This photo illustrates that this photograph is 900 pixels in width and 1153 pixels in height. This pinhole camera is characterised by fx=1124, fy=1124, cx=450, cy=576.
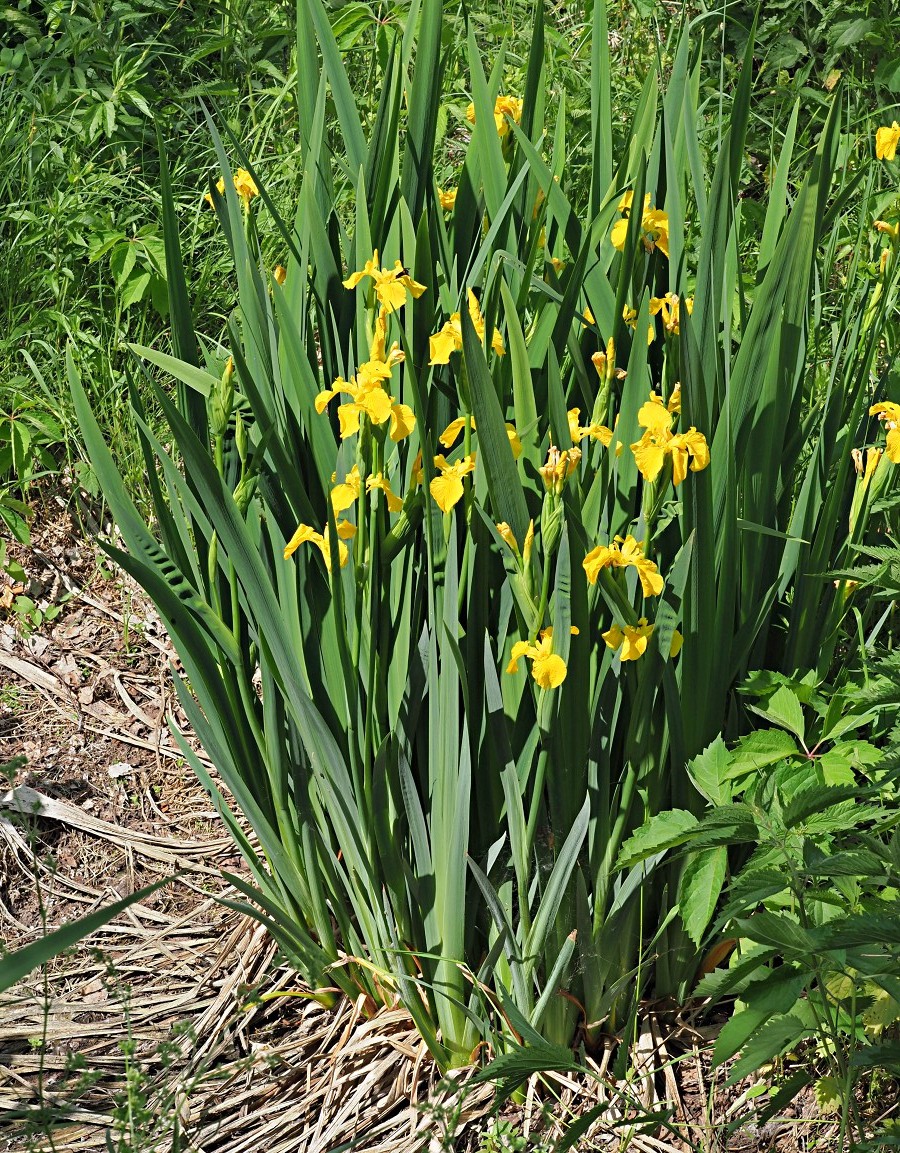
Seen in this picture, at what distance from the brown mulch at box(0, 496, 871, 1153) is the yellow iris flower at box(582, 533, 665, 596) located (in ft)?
1.79

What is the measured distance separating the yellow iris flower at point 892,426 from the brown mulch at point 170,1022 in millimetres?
758

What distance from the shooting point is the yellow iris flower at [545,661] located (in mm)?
1176

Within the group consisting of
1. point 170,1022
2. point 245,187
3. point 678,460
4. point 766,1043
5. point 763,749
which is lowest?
point 170,1022

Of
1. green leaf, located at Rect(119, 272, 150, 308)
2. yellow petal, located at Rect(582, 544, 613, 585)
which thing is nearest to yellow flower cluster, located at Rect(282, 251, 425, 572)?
yellow petal, located at Rect(582, 544, 613, 585)

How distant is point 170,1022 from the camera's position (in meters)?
1.68

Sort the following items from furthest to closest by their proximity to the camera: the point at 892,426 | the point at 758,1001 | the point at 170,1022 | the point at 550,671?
1. the point at 170,1022
2. the point at 892,426
3. the point at 550,671
4. the point at 758,1001

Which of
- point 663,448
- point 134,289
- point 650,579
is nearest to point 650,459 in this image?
point 663,448

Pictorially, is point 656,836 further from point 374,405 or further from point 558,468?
point 374,405

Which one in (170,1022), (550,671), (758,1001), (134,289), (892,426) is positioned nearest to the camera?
(758,1001)

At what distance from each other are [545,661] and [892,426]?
23.3 inches

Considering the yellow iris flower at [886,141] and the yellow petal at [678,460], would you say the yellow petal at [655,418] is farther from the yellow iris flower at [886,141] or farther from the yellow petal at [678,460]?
the yellow iris flower at [886,141]

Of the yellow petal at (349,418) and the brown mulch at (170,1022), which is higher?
the yellow petal at (349,418)

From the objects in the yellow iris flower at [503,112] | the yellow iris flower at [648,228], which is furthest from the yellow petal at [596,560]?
the yellow iris flower at [503,112]

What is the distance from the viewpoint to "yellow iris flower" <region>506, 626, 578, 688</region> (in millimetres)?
1176
